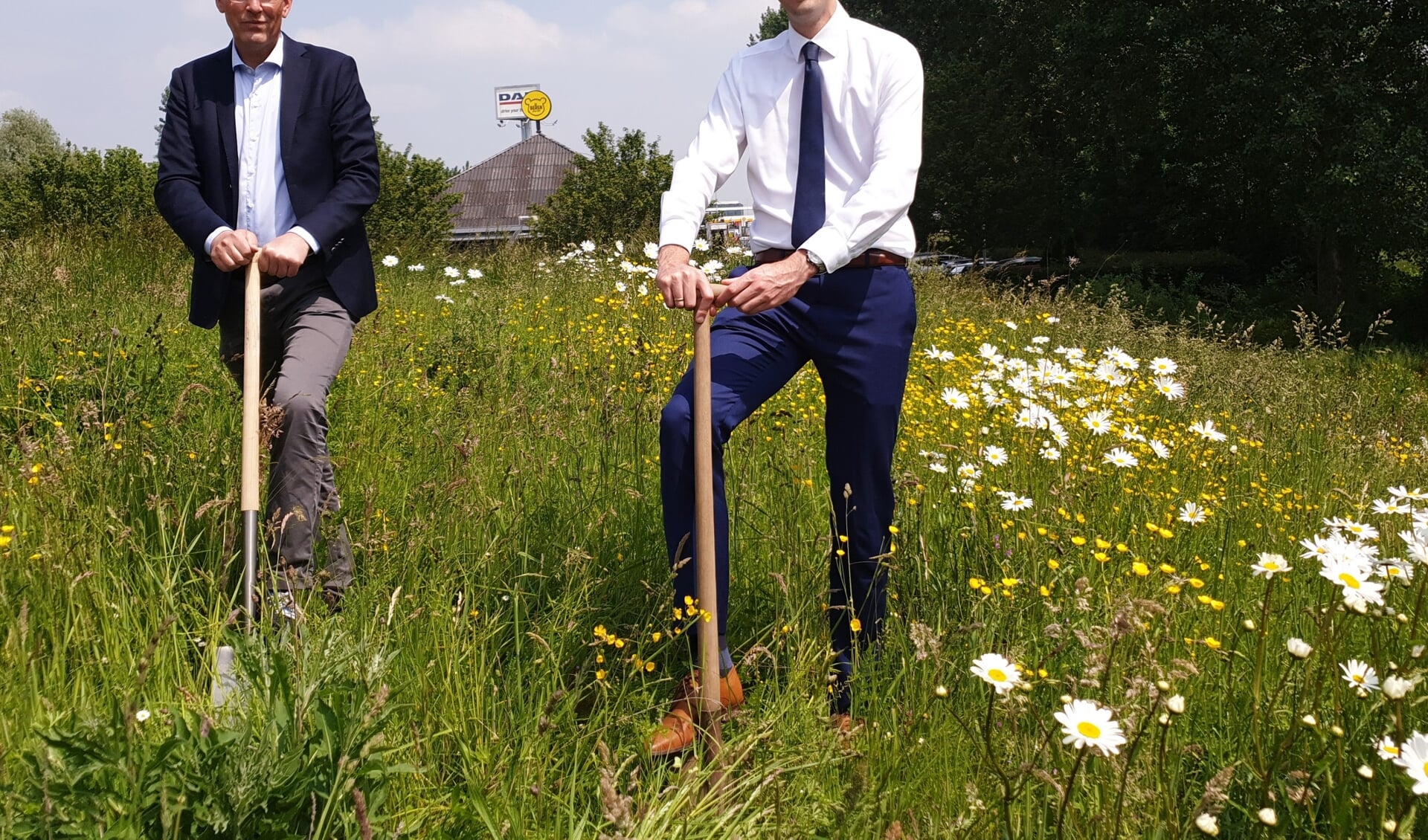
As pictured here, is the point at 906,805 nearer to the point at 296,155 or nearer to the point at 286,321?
the point at 286,321

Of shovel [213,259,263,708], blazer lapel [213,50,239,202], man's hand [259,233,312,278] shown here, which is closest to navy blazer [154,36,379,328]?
blazer lapel [213,50,239,202]

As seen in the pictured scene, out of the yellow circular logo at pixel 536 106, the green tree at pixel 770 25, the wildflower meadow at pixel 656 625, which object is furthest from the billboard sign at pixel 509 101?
the wildflower meadow at pixel 656 625

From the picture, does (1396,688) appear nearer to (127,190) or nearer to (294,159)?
(294,159)

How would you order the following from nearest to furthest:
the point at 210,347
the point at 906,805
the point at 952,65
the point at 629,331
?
the point at 906,805 → the point at 210,347 → the point at 629,331 → the point at 952,65

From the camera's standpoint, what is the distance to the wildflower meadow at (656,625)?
183 cm

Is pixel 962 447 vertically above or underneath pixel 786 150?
underneath

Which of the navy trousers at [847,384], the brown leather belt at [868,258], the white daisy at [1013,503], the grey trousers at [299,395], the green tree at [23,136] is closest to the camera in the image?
the navy trousers at [847,384]

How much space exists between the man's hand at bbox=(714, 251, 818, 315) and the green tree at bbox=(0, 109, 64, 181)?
82916 mm

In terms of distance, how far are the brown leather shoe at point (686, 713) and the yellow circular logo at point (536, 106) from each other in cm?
6231

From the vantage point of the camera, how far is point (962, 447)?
12.0ft

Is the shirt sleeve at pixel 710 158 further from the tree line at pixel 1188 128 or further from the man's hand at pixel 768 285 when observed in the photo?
the tree line at pixel 1188 128

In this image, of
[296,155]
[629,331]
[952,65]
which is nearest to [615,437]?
[296,155]

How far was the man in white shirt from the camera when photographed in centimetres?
276

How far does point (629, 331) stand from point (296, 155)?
9.34ft
